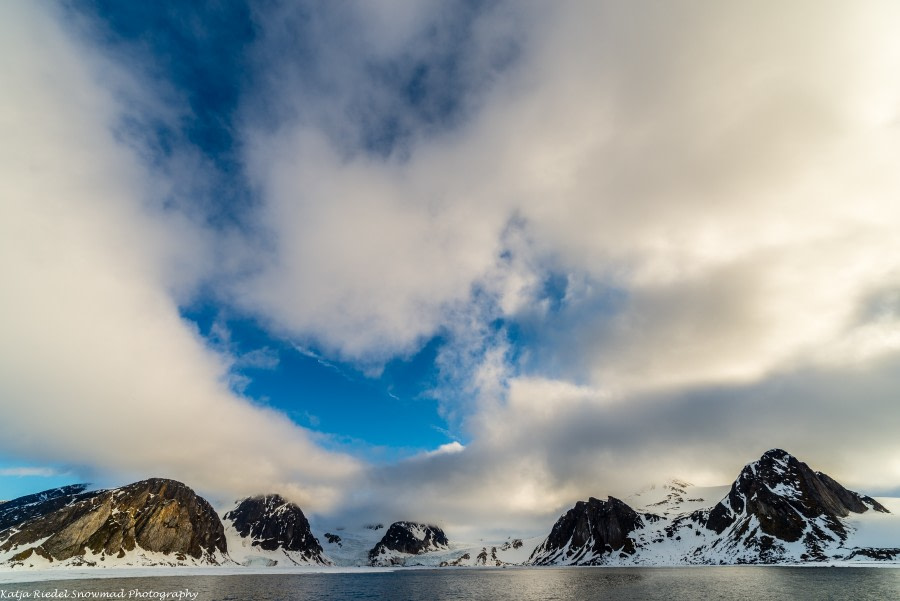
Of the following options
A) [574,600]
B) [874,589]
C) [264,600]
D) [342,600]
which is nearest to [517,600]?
[574,600]

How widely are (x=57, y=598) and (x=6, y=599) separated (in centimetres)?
1030

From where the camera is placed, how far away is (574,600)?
101 metres

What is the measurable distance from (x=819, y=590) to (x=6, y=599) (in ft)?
647

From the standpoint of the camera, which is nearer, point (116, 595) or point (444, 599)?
point (116, 595)

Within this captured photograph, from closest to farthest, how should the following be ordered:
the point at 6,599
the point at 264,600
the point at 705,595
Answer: the point at 6,599 < the point at 264,600 < the point at 705,595

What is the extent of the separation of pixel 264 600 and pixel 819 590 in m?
144

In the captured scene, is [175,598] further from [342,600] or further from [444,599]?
[444,599]

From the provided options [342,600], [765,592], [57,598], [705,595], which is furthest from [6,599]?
[765,592]

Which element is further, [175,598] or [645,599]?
[645,599]

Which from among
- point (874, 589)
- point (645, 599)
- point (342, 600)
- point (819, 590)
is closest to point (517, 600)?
point (645, 599)

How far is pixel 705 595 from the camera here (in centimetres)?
10644

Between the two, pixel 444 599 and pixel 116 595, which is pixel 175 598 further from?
pixel 444 599

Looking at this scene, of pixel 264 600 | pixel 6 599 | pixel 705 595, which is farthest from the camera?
pixel 705 595

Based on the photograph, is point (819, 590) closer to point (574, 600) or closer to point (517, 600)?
point (574, 600)
